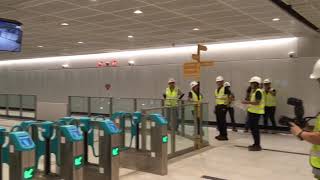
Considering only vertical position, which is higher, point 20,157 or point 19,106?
point 20,157

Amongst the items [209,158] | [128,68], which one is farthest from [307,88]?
[128,68]

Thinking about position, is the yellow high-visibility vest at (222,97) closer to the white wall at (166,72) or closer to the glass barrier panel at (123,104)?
A: the glass barrier panel at (123,104)

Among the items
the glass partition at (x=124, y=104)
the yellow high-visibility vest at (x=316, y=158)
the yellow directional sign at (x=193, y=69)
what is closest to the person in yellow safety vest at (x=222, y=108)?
the yellow directional sign at (x=193, y=69)

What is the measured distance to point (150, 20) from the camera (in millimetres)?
7918

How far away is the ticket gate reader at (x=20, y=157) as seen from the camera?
3.13m

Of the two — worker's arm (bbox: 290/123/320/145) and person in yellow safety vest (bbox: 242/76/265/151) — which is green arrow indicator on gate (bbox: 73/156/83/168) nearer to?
worker's arm (bbox: 290/123/320/145)

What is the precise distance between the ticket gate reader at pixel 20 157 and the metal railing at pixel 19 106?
993cm

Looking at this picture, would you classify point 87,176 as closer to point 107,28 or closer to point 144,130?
point 144,130

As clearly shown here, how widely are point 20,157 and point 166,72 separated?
10.6 metres

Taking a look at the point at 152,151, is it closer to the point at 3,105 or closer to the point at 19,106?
the point at 19,106

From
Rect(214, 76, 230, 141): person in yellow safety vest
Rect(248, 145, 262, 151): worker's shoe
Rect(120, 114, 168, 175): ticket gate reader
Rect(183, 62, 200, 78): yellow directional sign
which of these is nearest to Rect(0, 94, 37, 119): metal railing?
Rect(214, 76, 230, 141): person in yellow safety vest

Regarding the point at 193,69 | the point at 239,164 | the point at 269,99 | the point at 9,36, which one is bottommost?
the point at 239,164

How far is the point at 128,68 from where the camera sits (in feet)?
48.6

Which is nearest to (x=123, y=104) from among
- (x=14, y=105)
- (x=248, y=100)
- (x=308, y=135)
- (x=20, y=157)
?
(x=248, y=100)
